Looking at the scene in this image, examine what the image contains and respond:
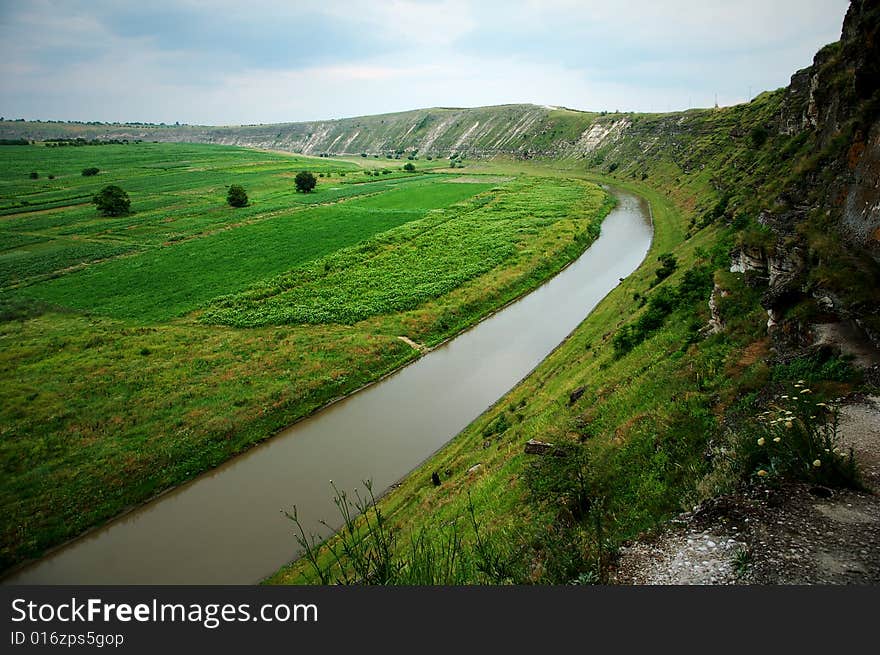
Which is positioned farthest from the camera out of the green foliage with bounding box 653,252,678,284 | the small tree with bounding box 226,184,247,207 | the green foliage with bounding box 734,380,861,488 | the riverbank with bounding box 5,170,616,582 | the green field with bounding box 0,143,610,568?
Answer: the small tree with bounding box 226,184,247,207

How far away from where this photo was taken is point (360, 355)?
3022 cm

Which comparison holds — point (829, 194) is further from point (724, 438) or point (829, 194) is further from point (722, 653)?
point (722, 653)

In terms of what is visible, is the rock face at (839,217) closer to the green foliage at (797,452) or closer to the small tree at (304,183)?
the green foliage at (797,452)

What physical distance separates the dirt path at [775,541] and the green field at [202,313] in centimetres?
2092

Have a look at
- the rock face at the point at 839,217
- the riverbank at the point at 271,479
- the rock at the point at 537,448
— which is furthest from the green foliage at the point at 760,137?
the rock at the point at 537,448

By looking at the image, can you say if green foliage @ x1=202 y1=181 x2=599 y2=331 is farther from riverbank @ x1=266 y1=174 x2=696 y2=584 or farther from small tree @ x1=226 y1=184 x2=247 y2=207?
small tree @ x1=226 y1=184 x2=247 y2=207

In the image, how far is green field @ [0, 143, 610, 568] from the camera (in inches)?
845

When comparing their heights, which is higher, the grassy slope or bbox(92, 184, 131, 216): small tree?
bbox(92, 184, 131, 216): small tree

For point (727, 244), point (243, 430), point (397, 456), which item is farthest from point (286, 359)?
point (727, 244)

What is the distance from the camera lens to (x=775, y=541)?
689 cm

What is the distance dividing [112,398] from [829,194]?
34.6 metres

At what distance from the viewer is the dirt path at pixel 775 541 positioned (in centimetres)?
634

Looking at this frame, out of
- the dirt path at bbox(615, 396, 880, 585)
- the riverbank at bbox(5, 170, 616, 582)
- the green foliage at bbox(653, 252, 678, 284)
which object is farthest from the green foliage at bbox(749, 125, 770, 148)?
the dirt path at bbox(615, 396, 880, 585)

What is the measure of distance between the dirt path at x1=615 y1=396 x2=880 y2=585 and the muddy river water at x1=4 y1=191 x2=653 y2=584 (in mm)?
14140
